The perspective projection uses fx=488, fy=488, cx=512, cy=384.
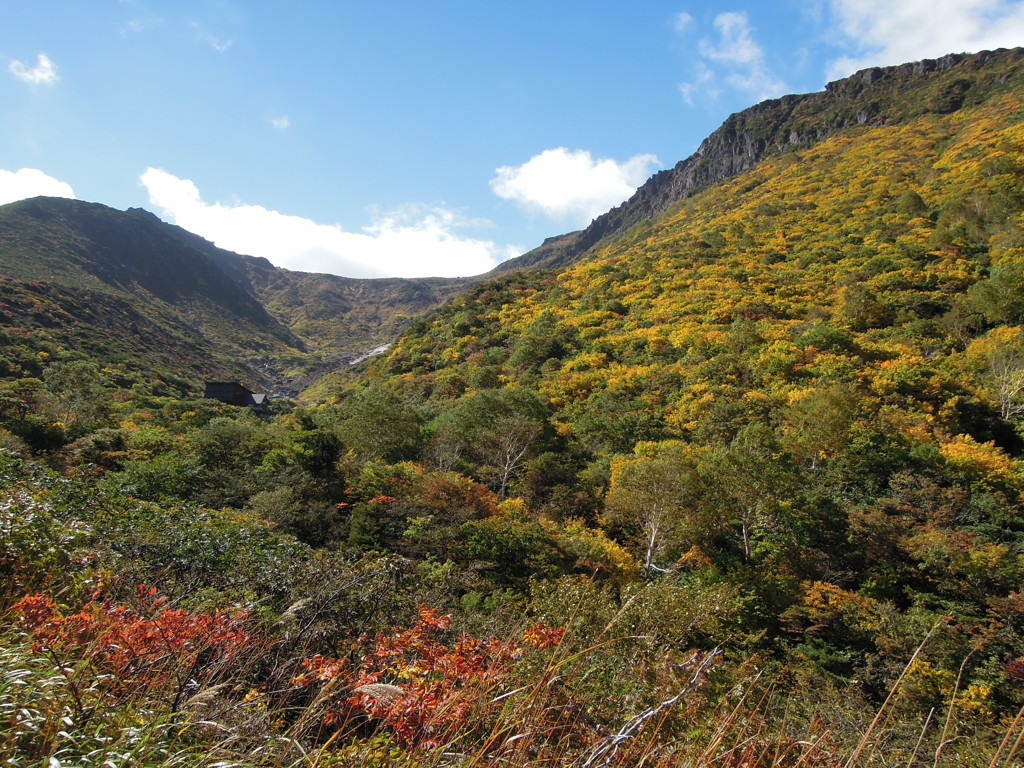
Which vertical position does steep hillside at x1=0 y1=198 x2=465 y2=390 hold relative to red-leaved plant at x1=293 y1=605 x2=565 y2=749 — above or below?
above

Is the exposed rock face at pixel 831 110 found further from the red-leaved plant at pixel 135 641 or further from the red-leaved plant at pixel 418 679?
the red-leaved plant at pixel 135 641

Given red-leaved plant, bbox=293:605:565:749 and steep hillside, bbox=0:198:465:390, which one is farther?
steep hillside, bbox=0:198:465:390

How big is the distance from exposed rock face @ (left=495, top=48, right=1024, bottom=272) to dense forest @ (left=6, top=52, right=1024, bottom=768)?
3238 cm

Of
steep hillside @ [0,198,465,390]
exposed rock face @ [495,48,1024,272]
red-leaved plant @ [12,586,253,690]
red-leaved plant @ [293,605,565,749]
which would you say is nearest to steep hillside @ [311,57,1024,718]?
red-leaved plant @ [293,605,565,749]

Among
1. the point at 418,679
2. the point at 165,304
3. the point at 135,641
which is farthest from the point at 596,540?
the point at 165,304

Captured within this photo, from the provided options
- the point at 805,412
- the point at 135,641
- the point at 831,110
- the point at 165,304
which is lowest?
the point at 805,412

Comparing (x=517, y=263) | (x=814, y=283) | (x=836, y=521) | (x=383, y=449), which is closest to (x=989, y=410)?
(x=836, y=521)

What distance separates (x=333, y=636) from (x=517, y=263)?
15485 cm

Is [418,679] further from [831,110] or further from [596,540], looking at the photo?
[831,110]

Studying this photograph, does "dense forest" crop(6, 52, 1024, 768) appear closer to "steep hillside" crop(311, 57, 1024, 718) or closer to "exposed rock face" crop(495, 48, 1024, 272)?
"steep hillside" crop(311, 57, 1024, 718)

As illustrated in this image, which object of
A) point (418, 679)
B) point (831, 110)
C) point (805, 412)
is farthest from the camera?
point (831, 110)

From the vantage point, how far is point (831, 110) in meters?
77.0

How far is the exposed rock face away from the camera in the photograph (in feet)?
212

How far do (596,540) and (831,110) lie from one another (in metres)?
91.3
